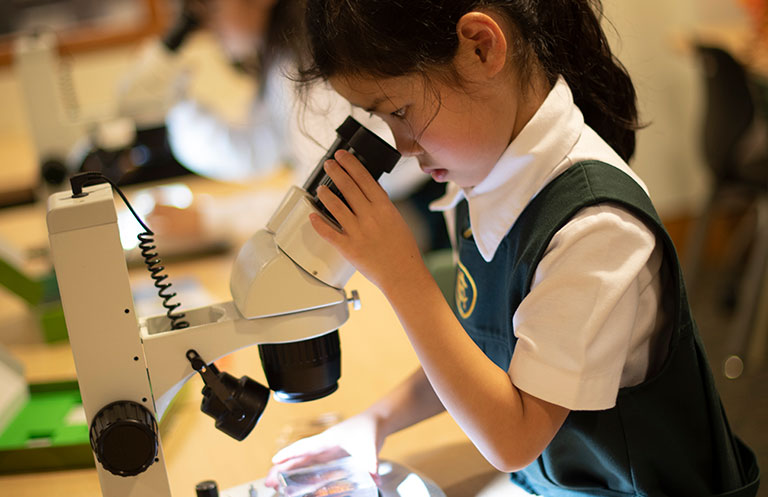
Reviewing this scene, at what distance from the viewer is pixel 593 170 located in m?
0.73

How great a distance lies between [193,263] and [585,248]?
1.14 meters

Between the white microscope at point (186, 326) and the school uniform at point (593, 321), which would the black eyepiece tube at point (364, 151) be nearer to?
the white microscope at point (186, 326)

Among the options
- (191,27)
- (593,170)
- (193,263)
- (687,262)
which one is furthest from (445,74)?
(687,262)

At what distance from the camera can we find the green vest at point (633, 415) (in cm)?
72

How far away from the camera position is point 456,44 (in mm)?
729

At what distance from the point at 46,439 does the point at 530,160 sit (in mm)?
691

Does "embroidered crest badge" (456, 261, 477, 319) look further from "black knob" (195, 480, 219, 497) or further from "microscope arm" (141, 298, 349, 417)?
"black knob" (195, 480, 219, 497)

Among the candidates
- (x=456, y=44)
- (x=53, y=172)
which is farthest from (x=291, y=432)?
(x=53, y=172)

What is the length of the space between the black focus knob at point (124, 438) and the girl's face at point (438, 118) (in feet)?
1.17

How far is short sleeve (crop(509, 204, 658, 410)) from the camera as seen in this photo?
0.67 m

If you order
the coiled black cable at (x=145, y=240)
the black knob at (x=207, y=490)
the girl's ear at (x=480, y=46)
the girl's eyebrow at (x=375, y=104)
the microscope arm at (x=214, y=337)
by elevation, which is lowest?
the black knob at (x=207, y=490)

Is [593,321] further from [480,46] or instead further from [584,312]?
[480,46]

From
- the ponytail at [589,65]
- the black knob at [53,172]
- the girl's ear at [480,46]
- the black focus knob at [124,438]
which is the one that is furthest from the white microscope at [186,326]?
the black knob at [53,172]

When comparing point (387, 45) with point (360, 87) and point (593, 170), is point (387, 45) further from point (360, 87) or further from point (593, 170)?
point (593, 170)
